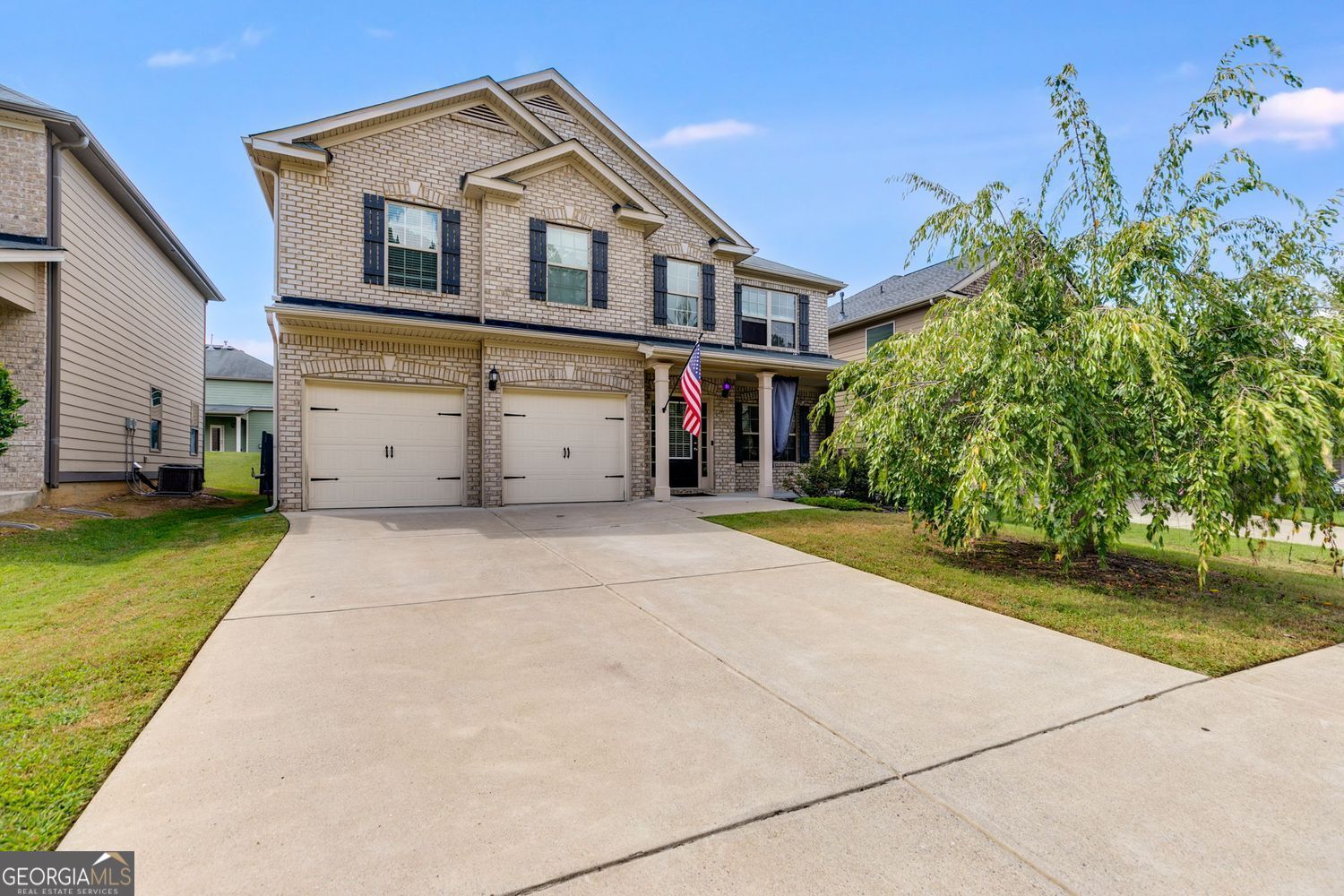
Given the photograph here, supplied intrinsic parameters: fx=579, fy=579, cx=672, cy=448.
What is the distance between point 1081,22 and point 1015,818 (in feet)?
30.1

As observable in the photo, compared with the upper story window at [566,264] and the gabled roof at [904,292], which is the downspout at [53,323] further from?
the gabled roof at [904,292]

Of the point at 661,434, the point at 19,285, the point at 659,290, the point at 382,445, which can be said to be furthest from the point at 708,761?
the point at 19,285

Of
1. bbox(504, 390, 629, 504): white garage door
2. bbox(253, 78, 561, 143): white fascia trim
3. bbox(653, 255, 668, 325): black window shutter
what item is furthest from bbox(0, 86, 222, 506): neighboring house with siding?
bbox(653, 255, 668, 325): black window shutter

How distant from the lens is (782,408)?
12.5m

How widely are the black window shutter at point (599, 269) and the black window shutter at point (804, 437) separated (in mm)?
5751

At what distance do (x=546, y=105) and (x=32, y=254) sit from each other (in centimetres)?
877

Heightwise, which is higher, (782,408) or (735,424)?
(782,408)

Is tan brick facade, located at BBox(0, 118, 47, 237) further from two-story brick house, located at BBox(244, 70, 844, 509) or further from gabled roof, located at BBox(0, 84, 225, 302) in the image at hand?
two-story brick house, located at BBox(244, 70, 844, 509)

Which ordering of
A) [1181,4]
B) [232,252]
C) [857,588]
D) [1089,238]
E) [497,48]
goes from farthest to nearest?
1. [232,252]
2. [497,48]
3. [1181,4]
4. [1089,238]
5. [857,588]

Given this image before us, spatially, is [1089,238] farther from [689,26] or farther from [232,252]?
[232,252]

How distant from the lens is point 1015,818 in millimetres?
2000

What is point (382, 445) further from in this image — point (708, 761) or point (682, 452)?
point (708, 761)

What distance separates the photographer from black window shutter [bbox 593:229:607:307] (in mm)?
11398

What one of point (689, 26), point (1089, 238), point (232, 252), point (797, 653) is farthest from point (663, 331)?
point (232, 252)
